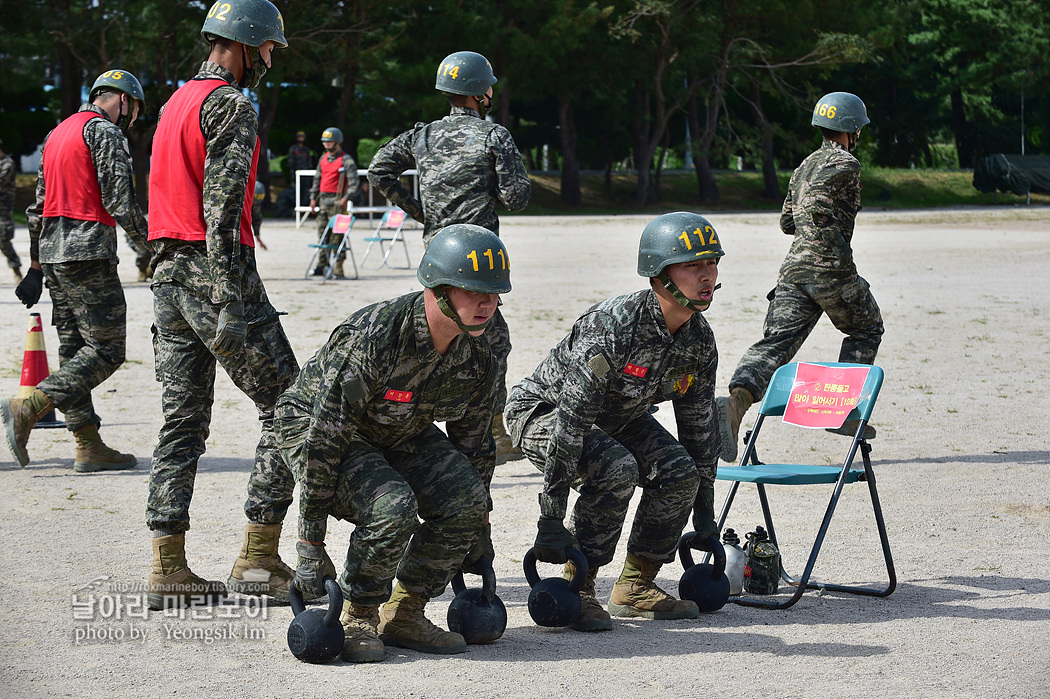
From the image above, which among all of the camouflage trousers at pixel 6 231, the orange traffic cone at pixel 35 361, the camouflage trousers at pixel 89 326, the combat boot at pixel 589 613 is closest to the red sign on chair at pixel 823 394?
the combat boot at pixel 589 613

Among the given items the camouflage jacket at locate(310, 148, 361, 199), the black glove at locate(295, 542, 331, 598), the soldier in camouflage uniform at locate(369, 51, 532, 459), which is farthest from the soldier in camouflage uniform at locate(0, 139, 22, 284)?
the black glove at locate(295, 542, 331, 598)

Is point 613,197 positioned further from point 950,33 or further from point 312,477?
point 312,477

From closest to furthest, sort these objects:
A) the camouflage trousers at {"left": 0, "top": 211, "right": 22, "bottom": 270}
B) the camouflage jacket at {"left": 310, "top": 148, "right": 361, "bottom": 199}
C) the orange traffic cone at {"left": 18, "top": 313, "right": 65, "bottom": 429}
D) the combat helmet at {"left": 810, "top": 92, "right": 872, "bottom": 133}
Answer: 1. the combat helmet at {"left": 810, "top": 92, "right": 872, "bottom": 133}
2. the orange traffic cone at {"left": 18, "top": 313, "right": 65, "bottom": 429}
3. the camouflage trousers at {"left": 0, "top": 211, "right": 22, "bottom": 270}
4. the camouflage jacket at {"left": 310, "top": 148, "right": 361, "bottom": 199}

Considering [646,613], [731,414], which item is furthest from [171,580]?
[731,414]

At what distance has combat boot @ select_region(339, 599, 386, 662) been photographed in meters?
4.55

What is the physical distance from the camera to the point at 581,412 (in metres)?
4.95

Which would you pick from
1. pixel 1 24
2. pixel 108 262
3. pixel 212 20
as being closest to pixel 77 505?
pixel 108 262

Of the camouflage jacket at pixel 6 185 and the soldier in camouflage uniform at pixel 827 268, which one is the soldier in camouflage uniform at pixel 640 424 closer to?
the soldier in camouflage uniform at pixel 827 268

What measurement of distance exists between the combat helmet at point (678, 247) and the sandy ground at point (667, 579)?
4.44ft

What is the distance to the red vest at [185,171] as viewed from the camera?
17.2 feet

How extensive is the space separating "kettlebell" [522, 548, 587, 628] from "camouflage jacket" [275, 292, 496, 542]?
0.52m

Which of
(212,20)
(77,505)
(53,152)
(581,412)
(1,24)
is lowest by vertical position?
(77,505)

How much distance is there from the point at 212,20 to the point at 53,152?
281 centimetres

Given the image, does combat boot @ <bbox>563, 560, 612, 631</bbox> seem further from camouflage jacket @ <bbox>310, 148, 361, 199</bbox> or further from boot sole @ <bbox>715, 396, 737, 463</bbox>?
camouflage jacket @ <bbox>310, 148, 361, 199</bbox>
